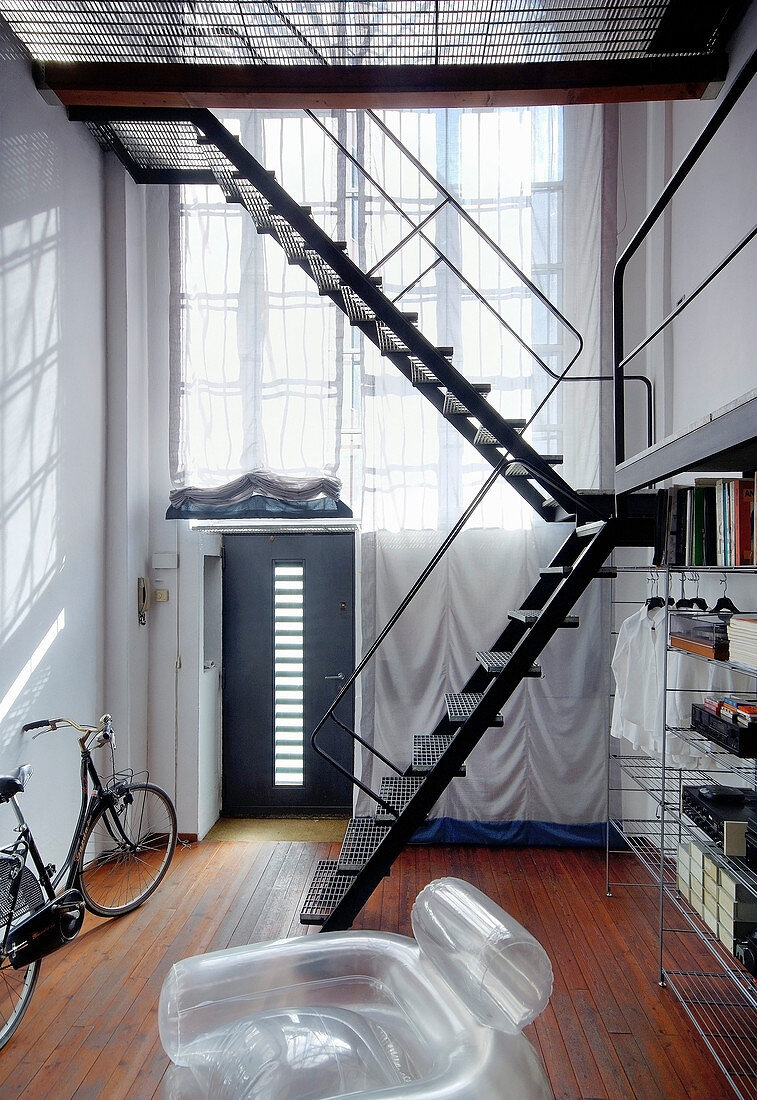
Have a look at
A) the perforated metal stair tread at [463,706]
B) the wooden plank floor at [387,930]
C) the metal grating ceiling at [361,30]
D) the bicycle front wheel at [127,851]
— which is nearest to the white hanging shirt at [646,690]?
the perforated metal stair tread at [463,706]

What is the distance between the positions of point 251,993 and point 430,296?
13.4 ft

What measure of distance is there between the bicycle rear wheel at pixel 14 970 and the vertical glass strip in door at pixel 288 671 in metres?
2.34

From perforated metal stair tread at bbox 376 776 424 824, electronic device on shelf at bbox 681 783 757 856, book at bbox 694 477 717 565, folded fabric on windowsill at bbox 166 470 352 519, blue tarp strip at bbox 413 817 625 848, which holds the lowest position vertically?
blue tarp strip at bbox 413 817 625 848

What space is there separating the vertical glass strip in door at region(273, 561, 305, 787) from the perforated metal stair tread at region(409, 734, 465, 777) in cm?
164

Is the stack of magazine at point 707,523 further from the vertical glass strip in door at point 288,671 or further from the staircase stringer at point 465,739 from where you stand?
the vertical glass strip in door at point 288,671

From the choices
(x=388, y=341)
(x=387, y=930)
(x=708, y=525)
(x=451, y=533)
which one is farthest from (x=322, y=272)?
(x=387, y=930)

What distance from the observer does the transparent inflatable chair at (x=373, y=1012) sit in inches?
87.8

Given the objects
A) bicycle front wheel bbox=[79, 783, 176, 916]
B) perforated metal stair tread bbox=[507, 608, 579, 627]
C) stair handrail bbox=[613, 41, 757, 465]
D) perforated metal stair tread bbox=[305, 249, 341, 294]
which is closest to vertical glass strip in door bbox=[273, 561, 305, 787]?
bicycle front wheel bbox=[79, 783, 176, 916]

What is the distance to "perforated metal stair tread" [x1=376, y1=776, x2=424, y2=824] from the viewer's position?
11.6 feet

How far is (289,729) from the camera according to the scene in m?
5.43

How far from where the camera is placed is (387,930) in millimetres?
3795

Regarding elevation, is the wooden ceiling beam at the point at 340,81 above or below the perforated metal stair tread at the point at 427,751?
above

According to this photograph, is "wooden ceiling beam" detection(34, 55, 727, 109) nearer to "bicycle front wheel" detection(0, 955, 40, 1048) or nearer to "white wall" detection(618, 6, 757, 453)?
"white wall" detection(618, 6, 757, 453)

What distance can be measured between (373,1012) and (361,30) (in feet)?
14.3
